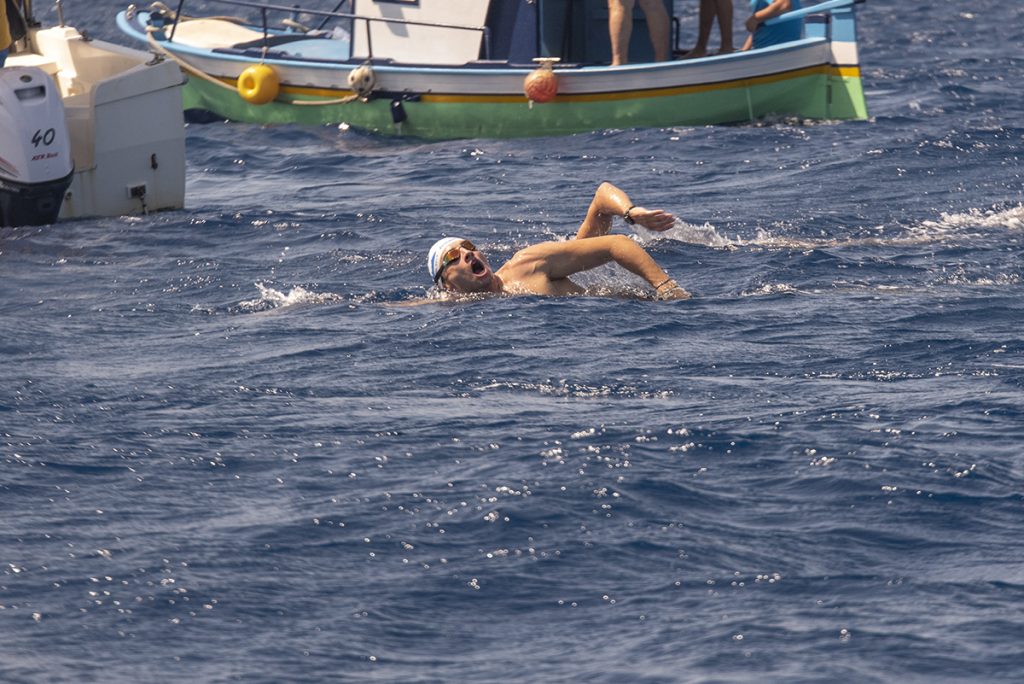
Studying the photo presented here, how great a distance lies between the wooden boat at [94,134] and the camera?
472 inches

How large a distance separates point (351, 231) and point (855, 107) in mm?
6653

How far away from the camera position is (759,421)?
7262 mm

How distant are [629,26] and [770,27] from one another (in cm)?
180

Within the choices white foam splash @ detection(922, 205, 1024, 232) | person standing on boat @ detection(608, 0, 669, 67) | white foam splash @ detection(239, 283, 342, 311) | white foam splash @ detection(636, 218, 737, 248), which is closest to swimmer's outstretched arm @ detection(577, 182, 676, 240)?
white foam splash @ detection(636, 218, 737, 248)

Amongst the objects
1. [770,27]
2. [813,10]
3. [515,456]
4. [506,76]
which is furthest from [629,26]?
[515,456]

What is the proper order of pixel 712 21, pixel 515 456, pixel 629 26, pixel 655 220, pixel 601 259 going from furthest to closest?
pixel 712 21
pixel 629 26
pixel 601 259
pixel 655 220
pixel 515 456

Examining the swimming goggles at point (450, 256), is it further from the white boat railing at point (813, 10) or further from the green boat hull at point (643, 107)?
the green boat hull at point (643, 107)

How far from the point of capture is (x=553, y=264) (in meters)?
9.90

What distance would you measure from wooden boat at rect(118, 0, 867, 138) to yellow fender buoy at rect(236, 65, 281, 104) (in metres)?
0.02

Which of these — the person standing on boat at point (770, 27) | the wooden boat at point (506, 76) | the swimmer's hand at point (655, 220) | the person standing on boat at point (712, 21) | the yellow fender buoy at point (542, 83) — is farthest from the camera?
the person standing on boat at point (712, 21)

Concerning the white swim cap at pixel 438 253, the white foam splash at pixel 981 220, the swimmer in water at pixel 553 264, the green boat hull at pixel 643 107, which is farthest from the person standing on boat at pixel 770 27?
the white swim cap at pixel 438 253

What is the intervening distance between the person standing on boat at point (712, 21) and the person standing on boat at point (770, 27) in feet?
0.69

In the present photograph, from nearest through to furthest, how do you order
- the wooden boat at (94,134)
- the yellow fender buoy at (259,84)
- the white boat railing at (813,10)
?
the wooden boat at (94,134) < the white boat railing at (813,10) < the yellow fender buoy at (259,84)

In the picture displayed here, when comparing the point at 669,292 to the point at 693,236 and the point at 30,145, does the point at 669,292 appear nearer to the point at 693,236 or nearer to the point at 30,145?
the point at 693,236
